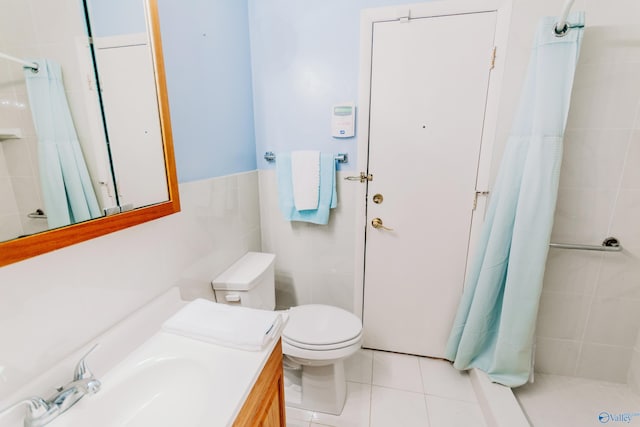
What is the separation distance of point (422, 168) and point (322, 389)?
4.39ft

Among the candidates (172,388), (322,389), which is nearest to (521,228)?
(322,389)

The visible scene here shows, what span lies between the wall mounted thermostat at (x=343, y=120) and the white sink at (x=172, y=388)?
1.28 metres

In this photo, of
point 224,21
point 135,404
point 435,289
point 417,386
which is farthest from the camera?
point 435,289

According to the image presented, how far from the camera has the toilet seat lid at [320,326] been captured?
134 centimetres

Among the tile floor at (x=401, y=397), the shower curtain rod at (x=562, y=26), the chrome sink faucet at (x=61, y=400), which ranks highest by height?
the shower curtain rod at (x=562, y=26)

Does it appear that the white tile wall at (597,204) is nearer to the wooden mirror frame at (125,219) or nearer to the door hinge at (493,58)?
the door hinge at (493,58)

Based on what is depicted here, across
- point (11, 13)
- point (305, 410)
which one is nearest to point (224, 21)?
point (11, 13)

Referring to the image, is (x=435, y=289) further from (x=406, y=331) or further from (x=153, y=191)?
(x=153, y=191)

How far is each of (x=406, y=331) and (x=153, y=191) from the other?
171cm

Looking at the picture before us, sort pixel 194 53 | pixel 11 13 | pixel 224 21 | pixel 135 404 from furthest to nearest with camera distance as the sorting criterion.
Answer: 1. pixel 224 21
2. pixel 194 53
3. pixel 135 404
4. pixel 11 13

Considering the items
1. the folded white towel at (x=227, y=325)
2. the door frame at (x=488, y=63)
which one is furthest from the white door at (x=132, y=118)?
the door frame at (x=488, y=63)

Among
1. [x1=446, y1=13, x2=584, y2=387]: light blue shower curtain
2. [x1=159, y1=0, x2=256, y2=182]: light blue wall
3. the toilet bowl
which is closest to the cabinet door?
the toilet bowl

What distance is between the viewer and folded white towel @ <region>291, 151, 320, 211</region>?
1.68m

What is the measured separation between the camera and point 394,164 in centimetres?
162
